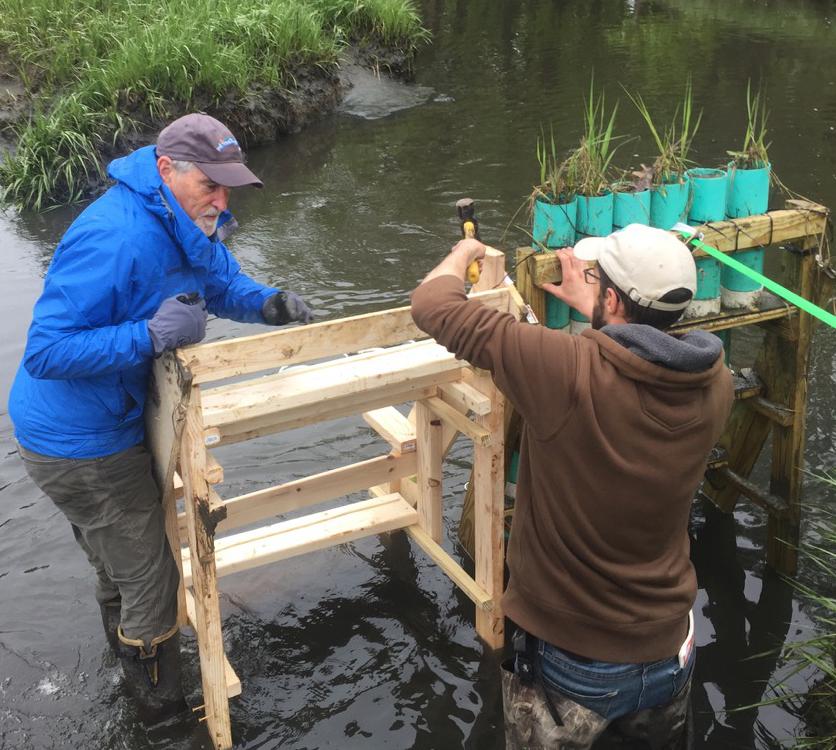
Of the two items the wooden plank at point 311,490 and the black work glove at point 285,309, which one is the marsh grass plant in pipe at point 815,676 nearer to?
the wooden plank at point 311,490

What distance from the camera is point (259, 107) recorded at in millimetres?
12711

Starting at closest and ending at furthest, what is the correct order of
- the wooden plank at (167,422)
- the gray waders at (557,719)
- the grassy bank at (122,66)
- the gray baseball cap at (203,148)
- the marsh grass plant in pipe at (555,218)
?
the gray waders at (557,719)
the wooden plank at (167,422)
the gray baseball cap at (203,148)
the marsh grass plant in pipe at (555,218)
the grassy bank at (122,66)

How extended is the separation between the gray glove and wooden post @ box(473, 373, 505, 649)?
1.21 meters

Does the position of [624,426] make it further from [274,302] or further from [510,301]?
[274,302]

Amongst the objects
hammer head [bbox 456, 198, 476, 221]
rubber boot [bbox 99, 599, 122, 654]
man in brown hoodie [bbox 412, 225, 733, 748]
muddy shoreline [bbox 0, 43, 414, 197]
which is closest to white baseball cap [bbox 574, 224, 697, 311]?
man in brown hoodie [bbox 412, 225, 733, 748]

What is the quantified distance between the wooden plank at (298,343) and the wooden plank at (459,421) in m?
0.53

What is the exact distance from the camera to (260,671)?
4480 millimetres

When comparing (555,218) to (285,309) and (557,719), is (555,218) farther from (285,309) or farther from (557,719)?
(557,719)

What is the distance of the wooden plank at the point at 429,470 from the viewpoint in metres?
4.61

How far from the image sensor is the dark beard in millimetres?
2801

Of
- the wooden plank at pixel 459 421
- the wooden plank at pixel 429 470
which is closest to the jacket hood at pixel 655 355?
the wooden plank at pixel 459 421

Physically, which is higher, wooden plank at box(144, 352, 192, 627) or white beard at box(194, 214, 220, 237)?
white beard at box(194, 214, 220, 237)

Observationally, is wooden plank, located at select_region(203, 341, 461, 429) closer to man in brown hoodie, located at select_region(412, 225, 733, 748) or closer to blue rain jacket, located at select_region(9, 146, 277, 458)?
blue rain jacket, located at select_region(9, 146, 277, 458)

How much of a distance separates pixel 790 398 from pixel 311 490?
2.37 meters
